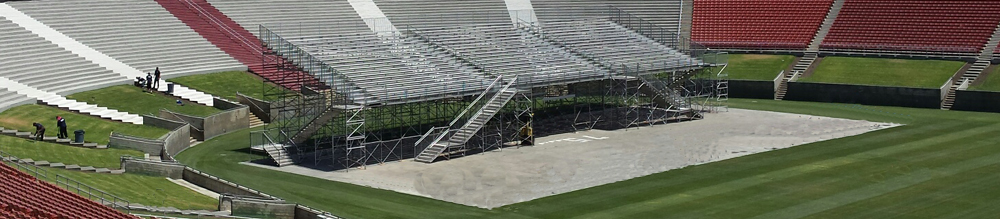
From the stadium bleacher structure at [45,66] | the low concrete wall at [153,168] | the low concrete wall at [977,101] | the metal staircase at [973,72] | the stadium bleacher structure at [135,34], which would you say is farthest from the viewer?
the metal staircase at [973,72]

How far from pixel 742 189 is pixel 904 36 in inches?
1462

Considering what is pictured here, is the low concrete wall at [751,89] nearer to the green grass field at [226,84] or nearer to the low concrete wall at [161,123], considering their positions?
the green grass field at [226,84]

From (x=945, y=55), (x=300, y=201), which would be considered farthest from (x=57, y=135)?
(x=945, y=55)

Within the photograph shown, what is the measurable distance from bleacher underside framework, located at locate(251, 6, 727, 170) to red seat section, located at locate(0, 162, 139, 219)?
14.7m

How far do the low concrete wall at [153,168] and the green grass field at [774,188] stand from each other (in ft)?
7.72

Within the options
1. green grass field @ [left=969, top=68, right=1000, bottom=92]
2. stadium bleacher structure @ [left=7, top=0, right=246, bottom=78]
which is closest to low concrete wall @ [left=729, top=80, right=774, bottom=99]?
green grass field @ [left=969, top=68, right=1000, bottom=92]

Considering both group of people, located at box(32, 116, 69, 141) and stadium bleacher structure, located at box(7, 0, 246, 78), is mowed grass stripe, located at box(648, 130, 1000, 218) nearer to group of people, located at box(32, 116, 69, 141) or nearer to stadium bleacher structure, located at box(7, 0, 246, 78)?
group of people, located at box(32, 116, 69, 141)

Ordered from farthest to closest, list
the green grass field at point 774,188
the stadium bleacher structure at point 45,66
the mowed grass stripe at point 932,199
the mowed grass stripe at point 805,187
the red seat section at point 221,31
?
the red seat section at point 221,31 → the stadium bleacher structure at point 45,66 → the mowed grass stripe at point 805,187 → the green grass field at point 774,188 → the mowed grass stripe at point 932,199

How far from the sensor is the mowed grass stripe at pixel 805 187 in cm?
4300

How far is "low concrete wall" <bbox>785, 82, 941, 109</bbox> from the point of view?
232 ft

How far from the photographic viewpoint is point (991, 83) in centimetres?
7119

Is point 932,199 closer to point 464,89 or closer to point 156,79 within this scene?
point 464,89

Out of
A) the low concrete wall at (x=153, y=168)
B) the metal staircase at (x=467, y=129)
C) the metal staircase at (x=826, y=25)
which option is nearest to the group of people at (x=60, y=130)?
the low concrete wall at (x=153, y=168)

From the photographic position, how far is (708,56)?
76.1m
